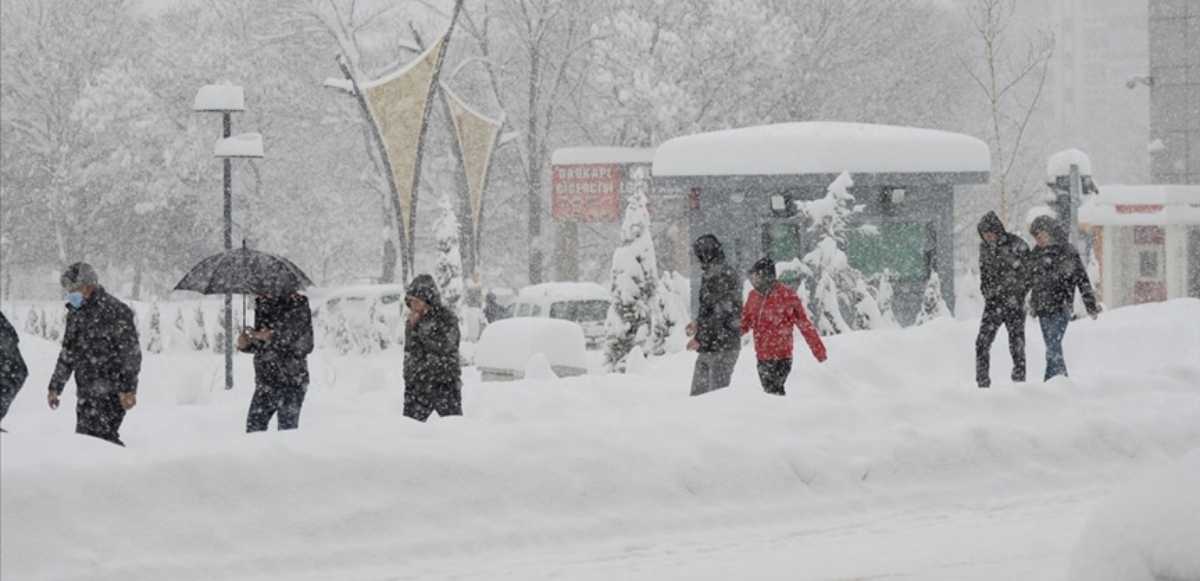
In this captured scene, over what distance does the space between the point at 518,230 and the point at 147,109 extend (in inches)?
486

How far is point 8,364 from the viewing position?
422 inches

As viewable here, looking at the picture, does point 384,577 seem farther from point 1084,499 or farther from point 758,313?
point 758,313

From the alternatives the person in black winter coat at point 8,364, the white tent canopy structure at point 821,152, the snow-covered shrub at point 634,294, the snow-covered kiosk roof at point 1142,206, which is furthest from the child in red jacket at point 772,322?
the snow-covered kiosk roof at point 1142,206

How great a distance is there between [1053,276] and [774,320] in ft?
10.5

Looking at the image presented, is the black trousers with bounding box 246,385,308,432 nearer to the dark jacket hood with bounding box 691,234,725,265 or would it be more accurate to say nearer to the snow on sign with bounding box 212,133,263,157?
the dark jacket hood with bounding box 691,234,725,265

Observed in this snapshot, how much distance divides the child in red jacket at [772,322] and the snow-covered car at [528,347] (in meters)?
7.96

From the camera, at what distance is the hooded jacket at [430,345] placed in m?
12.4

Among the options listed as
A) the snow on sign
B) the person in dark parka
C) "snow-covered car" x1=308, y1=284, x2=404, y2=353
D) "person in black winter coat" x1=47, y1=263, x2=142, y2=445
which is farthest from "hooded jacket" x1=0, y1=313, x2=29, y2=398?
"snow-covered car" x1=308, y1=284, x2=404, y2=353

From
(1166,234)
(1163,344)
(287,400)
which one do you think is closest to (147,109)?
(1166,234)

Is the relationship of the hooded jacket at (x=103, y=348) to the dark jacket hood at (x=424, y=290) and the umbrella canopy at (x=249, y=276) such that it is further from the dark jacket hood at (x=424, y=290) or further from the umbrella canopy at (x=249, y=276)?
the dark jacket hood at (x=424, y=290)

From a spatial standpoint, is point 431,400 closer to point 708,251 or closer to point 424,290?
point 424,290

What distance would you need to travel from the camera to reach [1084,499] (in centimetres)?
1062

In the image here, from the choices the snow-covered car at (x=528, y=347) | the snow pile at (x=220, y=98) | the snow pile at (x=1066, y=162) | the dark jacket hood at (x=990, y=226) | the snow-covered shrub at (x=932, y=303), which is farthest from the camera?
the snow pile at (x=1066, y=162)

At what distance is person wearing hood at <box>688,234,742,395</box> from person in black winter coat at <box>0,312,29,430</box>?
481cm
